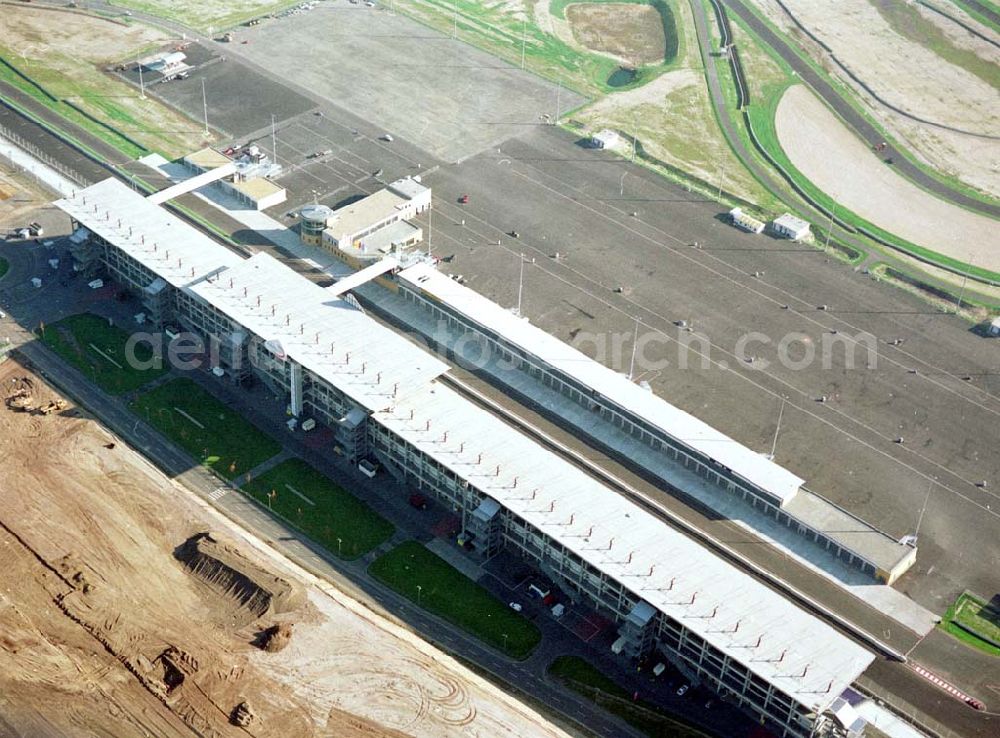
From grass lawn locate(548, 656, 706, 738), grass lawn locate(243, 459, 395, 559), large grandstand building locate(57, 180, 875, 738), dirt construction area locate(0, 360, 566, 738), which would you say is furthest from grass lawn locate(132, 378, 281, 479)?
grass lawn locate(548, 656, 706, 738)

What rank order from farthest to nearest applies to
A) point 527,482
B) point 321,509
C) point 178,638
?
point 321,509 < point 527,482 < point 178,638

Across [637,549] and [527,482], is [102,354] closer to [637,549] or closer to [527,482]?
[527,482]

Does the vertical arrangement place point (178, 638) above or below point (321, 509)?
above

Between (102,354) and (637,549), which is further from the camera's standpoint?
(102,354)

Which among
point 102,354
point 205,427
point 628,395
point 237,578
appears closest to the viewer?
point 237,578

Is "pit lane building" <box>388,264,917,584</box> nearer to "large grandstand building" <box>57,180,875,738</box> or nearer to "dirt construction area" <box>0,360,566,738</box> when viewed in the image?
"large grandstand building" <box>57,180,875,738</box>

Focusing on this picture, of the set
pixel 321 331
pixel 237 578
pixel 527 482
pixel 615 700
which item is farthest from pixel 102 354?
pixel 615 700

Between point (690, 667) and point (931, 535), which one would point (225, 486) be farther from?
point (931, 535)
